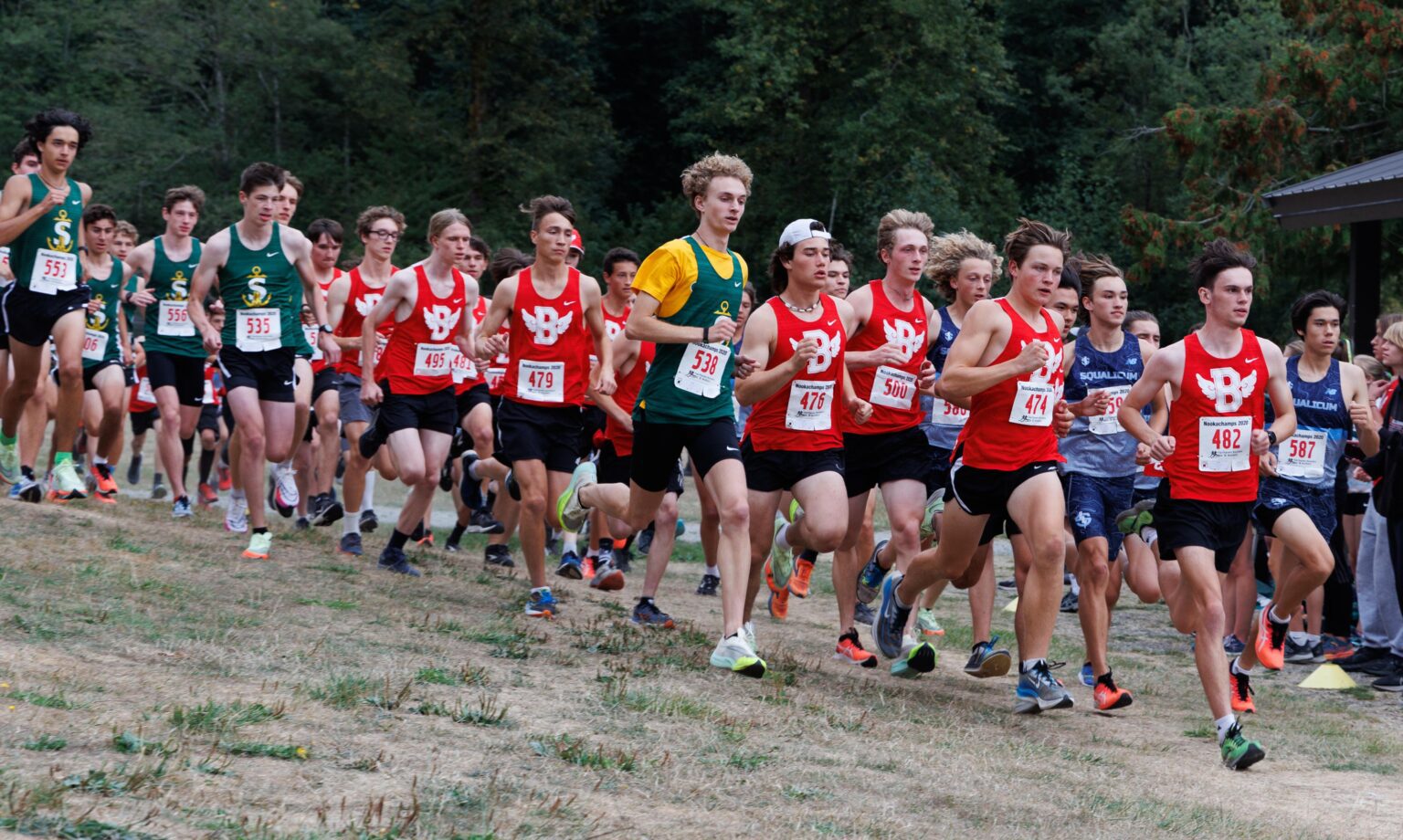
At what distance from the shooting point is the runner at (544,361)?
27.9ft

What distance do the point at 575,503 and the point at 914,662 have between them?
2089 millimetres

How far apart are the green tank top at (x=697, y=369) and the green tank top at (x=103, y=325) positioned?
5.84 m

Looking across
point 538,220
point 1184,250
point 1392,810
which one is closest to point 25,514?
point 538,220

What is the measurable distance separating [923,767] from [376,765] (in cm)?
200

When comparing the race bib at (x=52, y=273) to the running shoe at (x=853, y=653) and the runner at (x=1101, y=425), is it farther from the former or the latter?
the runner at (x=1101, y=425)

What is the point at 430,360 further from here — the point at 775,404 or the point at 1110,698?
the point at 1110,698

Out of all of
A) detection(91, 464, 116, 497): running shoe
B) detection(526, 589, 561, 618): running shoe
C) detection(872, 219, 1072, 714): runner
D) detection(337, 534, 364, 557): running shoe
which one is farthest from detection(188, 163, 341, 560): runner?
detection(872, 219, 1072, 714): runner

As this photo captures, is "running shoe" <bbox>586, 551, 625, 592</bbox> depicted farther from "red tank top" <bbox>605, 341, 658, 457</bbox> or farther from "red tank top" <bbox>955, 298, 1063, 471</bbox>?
"red tank top" <bbox>955, 298, 1063, 471</bbox>

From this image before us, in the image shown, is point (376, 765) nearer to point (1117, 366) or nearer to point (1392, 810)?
point (1392, 810)

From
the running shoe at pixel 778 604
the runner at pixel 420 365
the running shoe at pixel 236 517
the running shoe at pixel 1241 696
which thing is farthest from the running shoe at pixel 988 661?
the running shoe at pixel 236 517

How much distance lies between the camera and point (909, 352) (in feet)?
27.5

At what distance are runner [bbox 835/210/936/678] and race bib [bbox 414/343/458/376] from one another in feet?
8.92

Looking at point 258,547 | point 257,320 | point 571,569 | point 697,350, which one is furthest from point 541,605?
point 257,320

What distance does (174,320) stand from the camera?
37.1 feet
